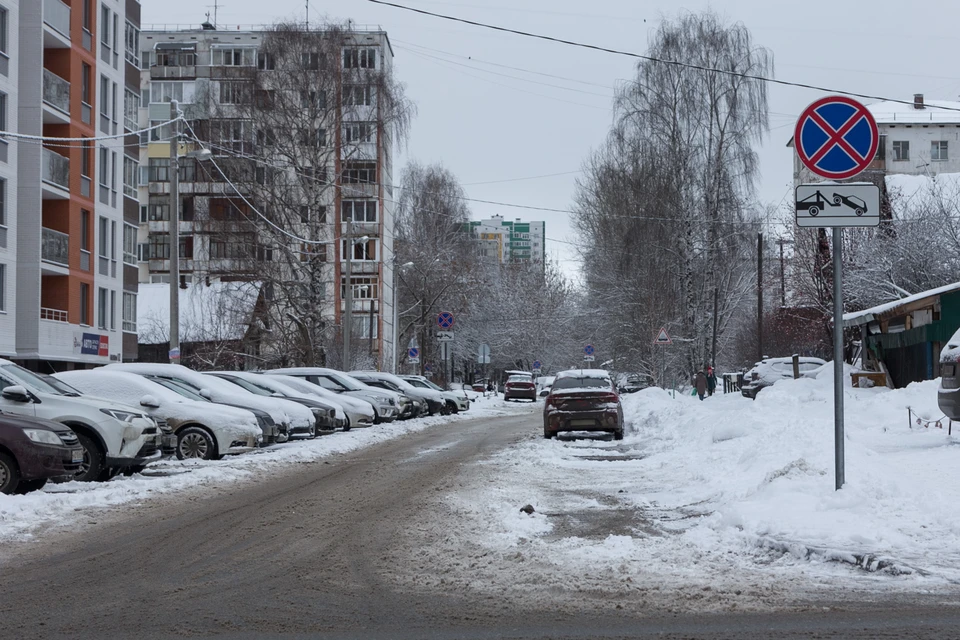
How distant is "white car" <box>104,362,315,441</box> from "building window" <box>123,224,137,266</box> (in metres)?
26.1

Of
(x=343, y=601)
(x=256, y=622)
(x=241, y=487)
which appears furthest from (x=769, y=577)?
(x=241, y=487)

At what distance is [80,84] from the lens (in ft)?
133

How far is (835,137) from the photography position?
9625 mm

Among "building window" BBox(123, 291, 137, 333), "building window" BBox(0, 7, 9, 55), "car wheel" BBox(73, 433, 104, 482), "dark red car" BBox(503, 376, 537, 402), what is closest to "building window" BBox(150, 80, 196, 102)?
"dark red car" BBox(503, 376, 537, 402)

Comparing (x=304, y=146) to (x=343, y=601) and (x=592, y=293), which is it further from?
(x=343, y=601)

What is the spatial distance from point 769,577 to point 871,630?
1.45 metres

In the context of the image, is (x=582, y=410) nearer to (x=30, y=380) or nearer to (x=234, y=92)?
(x=30, y=380)

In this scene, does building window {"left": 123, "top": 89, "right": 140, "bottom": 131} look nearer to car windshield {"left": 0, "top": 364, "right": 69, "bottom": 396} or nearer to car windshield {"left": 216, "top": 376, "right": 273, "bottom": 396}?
car windshield {"left": 216, "top": 376, "right": 273, "bottom": 396}

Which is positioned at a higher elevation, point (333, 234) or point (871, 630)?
point (333, 234)

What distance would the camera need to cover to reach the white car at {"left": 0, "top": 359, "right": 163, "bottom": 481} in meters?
14.3

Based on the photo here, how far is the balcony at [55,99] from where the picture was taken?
37750 mm

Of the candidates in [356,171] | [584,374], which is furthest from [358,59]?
[584,374]

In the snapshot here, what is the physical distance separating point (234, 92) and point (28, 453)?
110 feet

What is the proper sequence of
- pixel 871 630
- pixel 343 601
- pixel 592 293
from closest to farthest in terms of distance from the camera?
pixel 871 630
pixel 343 601
pixel 592 293
